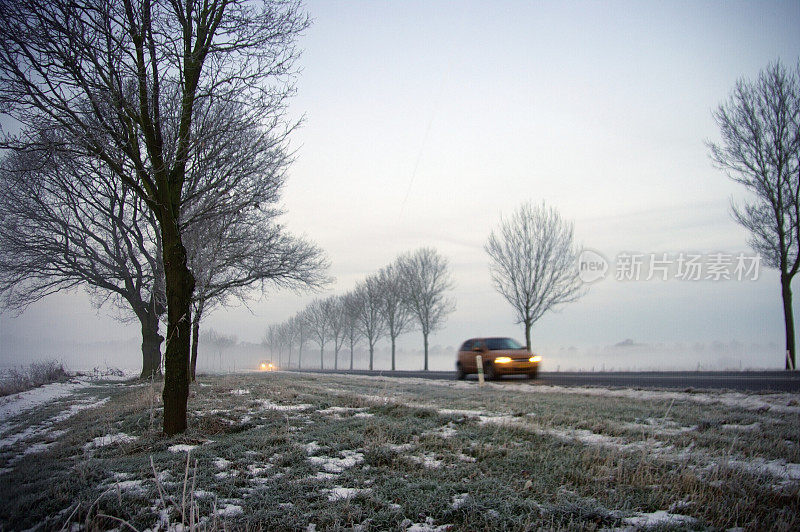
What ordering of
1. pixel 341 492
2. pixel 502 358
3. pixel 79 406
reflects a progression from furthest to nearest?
pixel 502 358 < pixel 79 406 < pixel 341 492

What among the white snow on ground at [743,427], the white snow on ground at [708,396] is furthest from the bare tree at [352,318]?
the white snow on ground at [743,427]

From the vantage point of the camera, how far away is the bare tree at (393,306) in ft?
122

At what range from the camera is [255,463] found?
4.79m

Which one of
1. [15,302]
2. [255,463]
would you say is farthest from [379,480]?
[15,302]

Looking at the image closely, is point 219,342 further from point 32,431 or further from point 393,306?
point 32,431

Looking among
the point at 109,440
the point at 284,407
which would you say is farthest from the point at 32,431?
the point at 284,407

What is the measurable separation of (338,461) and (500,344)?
12.0 metres

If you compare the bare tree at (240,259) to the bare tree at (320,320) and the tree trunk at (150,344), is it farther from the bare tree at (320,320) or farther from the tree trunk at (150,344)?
the bare tree at (320,320)

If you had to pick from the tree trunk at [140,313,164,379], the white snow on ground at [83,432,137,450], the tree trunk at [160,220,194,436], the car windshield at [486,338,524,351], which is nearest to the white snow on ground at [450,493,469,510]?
the tree trunk at [160,220,194,436]

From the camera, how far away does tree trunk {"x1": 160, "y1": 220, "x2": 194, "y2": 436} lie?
21.1ft

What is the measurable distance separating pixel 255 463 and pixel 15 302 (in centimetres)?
1720

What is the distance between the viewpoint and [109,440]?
6.14 meters

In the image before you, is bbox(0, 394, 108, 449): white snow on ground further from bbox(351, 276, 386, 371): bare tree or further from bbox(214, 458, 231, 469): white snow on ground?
bbox(351, 276, 386, 371): bare tree

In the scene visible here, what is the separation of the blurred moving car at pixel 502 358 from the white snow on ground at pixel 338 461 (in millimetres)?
10911
